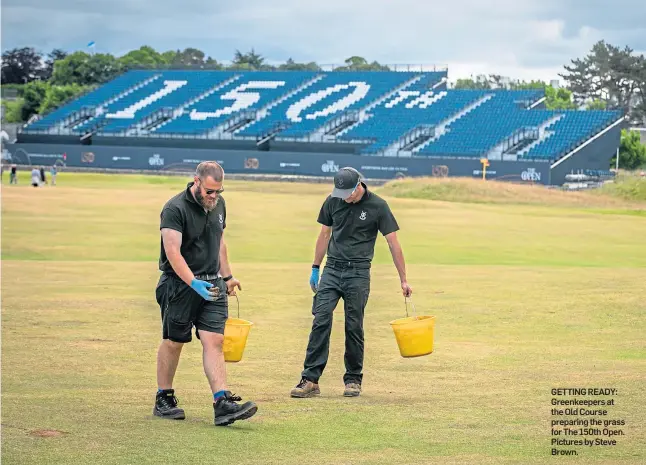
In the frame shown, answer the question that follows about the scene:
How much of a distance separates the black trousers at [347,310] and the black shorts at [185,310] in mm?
1672

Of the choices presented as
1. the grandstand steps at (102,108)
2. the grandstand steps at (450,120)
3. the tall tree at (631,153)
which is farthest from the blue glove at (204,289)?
the grandstand steps at (102,108)

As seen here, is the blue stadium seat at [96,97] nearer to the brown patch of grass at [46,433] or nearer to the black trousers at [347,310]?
the black trousers at [347,310]

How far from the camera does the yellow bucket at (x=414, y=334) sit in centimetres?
1101

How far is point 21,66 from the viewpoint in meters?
163

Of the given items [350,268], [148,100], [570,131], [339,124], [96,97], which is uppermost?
[96,97]

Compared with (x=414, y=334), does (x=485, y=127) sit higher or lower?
higher

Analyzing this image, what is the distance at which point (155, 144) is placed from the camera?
318 ft

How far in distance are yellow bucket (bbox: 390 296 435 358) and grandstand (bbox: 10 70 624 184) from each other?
66.1 m

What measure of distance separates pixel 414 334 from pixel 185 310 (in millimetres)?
2558

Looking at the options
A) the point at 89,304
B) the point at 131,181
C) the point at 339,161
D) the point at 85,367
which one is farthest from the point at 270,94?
the point at 85,367

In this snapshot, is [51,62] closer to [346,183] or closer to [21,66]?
[21,66]

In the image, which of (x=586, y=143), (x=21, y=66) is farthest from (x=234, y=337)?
(x=21, y=66)

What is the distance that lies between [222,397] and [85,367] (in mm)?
3499

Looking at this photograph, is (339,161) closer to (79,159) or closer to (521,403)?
(79,159)
